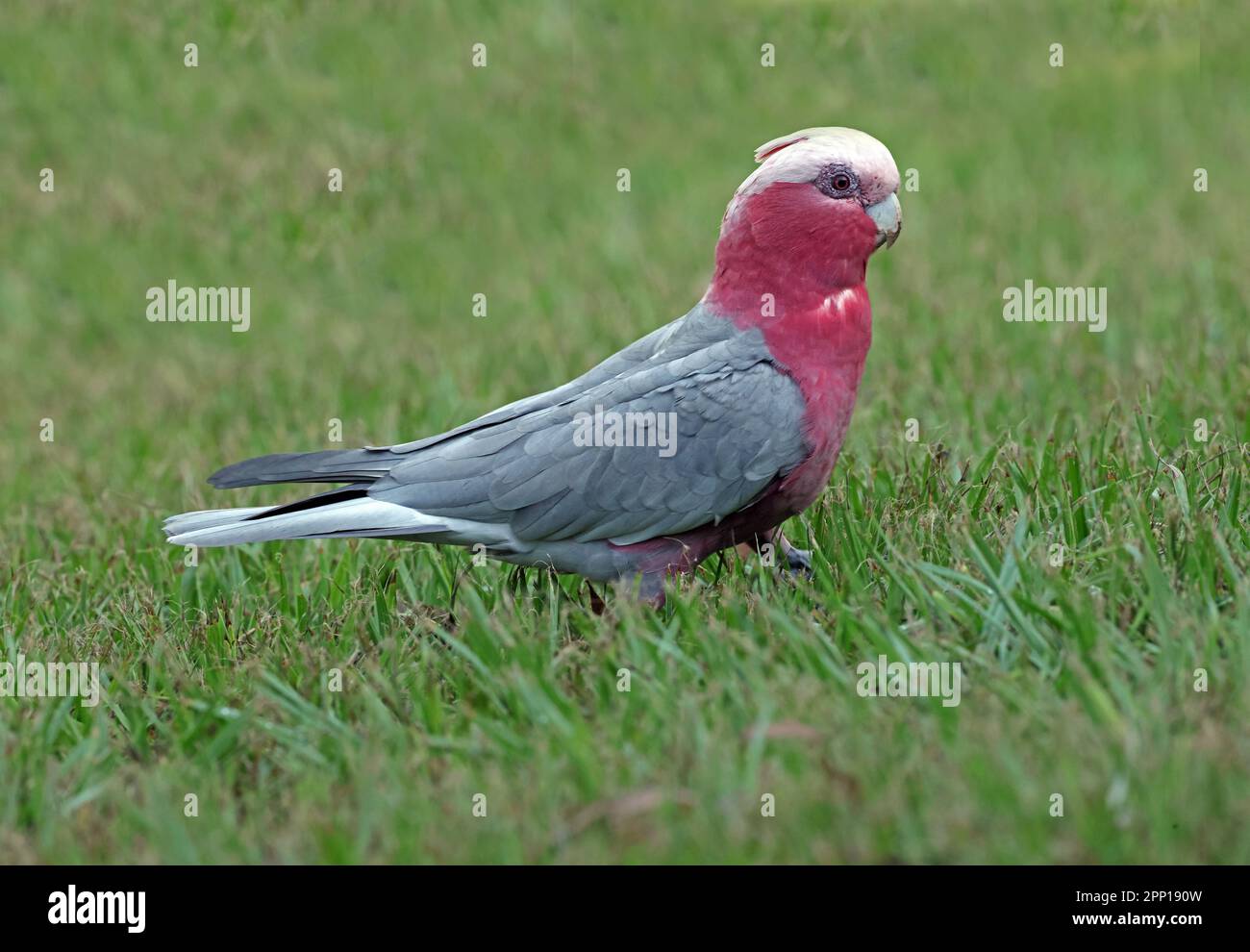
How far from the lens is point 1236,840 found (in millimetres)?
2604

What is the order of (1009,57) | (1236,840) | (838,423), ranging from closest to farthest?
(1236,840)
(838,423)
(1009,57)

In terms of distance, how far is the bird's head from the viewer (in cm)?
398

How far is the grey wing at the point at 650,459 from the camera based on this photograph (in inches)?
156

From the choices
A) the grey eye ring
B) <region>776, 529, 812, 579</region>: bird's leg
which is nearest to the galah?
the grey eye ring

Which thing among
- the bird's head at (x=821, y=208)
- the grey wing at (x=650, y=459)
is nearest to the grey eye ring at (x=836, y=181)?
the bird's head at (x=821, y=208)

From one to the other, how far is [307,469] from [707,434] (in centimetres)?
122

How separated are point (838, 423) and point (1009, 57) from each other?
7853 mm

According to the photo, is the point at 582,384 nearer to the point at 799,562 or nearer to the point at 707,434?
the point at 707,434

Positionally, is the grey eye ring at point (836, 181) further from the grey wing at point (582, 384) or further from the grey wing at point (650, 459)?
the grey wing at point (582, 384)

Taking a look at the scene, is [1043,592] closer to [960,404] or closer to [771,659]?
[771,659]

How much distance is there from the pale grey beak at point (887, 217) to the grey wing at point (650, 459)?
46 centimetres

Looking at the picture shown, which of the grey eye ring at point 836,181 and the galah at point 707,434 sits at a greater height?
the grey eye ring at point 836,181

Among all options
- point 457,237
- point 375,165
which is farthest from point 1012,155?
point 375,165

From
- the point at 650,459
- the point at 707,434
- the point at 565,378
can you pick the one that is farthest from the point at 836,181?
the point at 565,378
